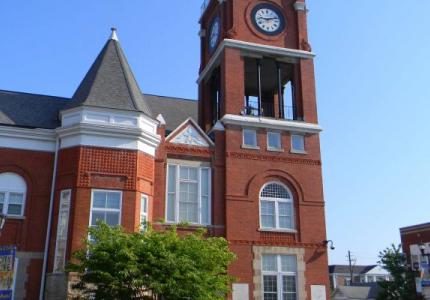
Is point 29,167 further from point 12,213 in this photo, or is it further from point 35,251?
point 35,251

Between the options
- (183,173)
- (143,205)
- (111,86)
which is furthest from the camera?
(183,173)

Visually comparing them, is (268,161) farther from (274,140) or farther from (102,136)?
(102,136)

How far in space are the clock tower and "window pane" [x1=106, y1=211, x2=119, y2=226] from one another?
200 inches

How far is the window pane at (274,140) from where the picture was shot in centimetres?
2612

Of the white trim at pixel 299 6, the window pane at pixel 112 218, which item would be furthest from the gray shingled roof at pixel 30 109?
the white trim at pixel 299 6

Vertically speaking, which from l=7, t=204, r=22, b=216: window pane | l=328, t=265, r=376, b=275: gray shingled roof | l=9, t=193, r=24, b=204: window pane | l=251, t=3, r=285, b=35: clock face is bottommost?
l=7, t=204, r=22, b=216: window pane

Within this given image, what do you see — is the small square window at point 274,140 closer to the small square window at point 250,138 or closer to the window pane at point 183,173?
the small square window at point 250,138

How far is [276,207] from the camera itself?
82.5ft

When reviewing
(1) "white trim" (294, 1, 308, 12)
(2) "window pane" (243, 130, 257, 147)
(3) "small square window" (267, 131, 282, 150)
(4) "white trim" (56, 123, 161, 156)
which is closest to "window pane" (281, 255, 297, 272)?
(3) "small square window" (267, 131, 282, 150)

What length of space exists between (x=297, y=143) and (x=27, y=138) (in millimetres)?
13222

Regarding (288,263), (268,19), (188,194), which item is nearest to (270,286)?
(288,263)

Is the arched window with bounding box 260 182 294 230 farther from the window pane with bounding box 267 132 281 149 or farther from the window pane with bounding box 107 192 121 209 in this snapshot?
the window pane with bounding box 107 192 121 209

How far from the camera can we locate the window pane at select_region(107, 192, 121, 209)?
21109 millimetres

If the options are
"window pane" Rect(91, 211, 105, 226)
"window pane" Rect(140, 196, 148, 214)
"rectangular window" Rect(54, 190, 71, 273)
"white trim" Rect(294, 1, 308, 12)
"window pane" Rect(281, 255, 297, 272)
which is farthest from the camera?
"white trim" Rect(294, 1, 308, 12)
